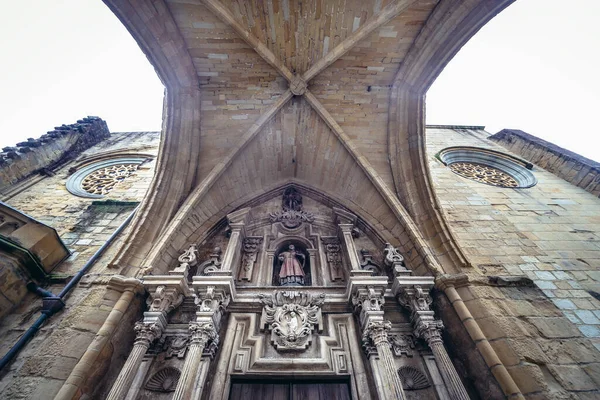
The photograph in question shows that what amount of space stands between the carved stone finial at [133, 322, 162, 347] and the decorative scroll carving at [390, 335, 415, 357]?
3554mm

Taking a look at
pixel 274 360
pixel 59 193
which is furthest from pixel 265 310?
pixel 59 193

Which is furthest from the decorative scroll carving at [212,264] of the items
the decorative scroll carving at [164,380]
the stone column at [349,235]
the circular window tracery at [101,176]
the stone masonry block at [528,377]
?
the stone masonry block at [528,377]

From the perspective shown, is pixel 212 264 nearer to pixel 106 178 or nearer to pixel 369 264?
pixel 369 264

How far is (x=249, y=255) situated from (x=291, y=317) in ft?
6.26

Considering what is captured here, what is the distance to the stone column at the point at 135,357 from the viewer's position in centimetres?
316

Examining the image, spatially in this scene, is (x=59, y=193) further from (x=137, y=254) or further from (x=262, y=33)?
(x=262, y=33)

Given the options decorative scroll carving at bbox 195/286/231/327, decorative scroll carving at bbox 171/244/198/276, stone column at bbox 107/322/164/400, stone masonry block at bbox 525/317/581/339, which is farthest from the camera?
decorative scroll carving at bbox 171/244/198/276

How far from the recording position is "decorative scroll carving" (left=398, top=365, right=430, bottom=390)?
11.9 ft

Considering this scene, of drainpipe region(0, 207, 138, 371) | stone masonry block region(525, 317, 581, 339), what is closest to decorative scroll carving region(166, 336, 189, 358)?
drainpipe region(0, 207, 138, 371)

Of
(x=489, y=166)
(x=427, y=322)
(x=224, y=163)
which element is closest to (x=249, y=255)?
(x=224, y=163)

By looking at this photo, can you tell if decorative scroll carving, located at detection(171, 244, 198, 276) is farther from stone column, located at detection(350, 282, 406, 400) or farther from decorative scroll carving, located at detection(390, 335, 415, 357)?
decorative scroll carving, located at detection(390, 335, 415, 357)

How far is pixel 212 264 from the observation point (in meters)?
5.40

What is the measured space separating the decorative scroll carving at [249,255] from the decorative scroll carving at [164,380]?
1910mm

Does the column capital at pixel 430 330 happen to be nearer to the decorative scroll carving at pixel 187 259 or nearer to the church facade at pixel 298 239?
the church facade at pixel 298 239
